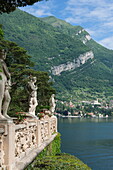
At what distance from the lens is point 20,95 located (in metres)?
31.4

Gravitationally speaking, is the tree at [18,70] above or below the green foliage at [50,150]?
above

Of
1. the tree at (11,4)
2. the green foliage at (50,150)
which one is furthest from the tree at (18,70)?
the tree at (11,4)

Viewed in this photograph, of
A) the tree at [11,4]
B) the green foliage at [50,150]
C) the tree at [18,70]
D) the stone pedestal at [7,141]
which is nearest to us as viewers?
the stone pedestal at [7,141]

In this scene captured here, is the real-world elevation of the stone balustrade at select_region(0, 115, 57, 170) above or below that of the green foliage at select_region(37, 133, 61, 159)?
above

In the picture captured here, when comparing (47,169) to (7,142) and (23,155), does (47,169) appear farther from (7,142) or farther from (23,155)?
(7,142)

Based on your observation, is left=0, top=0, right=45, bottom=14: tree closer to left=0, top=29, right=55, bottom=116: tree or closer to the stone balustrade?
the stone balustrade

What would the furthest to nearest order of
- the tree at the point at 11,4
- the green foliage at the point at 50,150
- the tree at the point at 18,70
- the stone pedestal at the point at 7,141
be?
1. the tree at the point at 18,70
2. the green foliage at the point at 50,150
3. the tree at the point at 11,4
4. the stone pedestal at the point at 7,141

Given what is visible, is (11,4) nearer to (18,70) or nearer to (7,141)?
(7,141)

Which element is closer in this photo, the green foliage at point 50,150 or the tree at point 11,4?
the tree at point 11,4

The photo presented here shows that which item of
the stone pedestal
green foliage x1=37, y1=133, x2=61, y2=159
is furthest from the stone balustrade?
green foliage x1=37, y1=133, x2=61, y2=159

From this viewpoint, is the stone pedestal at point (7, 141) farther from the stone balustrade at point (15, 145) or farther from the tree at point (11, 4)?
the tree at point (11, 4)

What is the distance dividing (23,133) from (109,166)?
1080 inches

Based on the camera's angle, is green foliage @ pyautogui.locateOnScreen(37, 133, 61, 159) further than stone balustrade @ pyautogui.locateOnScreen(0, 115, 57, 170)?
Yes

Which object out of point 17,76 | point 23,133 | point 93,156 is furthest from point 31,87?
point 93,156
